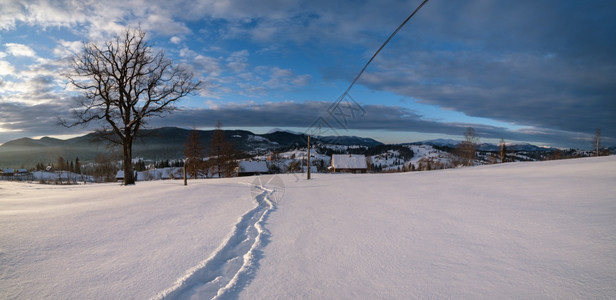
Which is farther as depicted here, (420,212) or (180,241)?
(420,212)

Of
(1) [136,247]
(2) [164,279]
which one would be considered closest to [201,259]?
(2) [164,279]

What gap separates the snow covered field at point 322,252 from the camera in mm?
2393

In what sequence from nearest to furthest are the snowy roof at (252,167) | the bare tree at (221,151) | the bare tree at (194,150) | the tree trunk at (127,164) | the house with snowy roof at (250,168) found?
1. the tree trunk at (127,164)
2. the bare tree at (194,150)
3. the bare tree at (221,151)
4. the house with snowy roof at (250,168)
5. the snowy roof at (252,167)

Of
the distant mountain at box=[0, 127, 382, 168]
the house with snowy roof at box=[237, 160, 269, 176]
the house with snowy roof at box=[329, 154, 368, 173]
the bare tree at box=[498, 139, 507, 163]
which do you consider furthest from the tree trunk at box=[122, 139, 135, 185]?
the bare tree at box=[498, 139, 507, 163]

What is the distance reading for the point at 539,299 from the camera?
219 cm

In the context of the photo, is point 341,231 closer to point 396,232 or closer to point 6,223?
point 396,232

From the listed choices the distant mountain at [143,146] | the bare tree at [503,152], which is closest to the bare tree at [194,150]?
the distant mountain at [143,146]

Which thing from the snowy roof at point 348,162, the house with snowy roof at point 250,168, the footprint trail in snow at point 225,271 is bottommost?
the house with snowy roof at point 250,168

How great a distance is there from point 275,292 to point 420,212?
4.05m

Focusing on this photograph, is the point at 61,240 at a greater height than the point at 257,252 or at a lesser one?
greater

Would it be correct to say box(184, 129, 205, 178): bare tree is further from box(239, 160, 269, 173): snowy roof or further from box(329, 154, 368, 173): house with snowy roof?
box(329, 154, 368, 173): house with snowy roof

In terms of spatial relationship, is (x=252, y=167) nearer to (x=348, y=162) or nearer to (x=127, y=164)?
(x=348, y=162)

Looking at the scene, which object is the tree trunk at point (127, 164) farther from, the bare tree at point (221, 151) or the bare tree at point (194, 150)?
the bare tree at point (221, 151)

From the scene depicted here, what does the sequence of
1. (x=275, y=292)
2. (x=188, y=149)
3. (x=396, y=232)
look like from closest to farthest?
1. (x=275, y=292)
2. (x=396, y=232)
3. (x=188, y=149)
